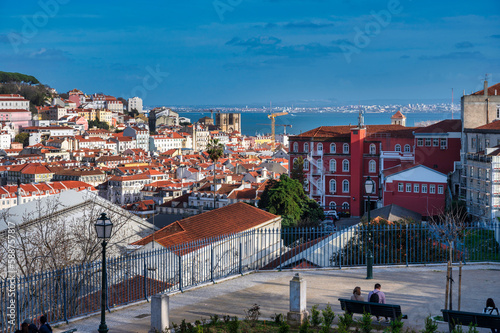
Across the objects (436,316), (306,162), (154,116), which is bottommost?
(436,316)

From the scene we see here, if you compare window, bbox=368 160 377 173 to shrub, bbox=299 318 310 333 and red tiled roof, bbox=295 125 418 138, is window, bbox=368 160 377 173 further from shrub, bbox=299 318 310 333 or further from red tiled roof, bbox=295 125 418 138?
shrub, bbox=299 318 310 333

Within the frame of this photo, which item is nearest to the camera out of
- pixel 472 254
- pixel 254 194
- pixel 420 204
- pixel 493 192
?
pixel 472 254

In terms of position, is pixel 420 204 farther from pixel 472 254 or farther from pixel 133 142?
pixel 133 142

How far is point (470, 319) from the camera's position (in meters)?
9.25

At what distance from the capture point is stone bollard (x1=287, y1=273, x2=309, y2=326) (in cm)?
1012

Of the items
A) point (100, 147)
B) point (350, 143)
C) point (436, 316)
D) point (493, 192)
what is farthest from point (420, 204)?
point (100, 147)

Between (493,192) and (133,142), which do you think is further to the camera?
(133,142)

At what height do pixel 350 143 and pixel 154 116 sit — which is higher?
pixel 154 116

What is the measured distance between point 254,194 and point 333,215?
1413cm

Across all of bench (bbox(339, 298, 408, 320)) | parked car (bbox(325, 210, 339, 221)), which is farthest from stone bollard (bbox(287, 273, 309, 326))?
parked car (bbox(325, 210, 339, 221))

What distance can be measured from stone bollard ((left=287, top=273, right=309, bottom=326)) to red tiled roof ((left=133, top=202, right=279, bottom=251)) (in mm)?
8552

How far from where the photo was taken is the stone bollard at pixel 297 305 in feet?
33.2

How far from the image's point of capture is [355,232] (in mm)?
17562

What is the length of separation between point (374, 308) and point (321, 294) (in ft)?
7.07
